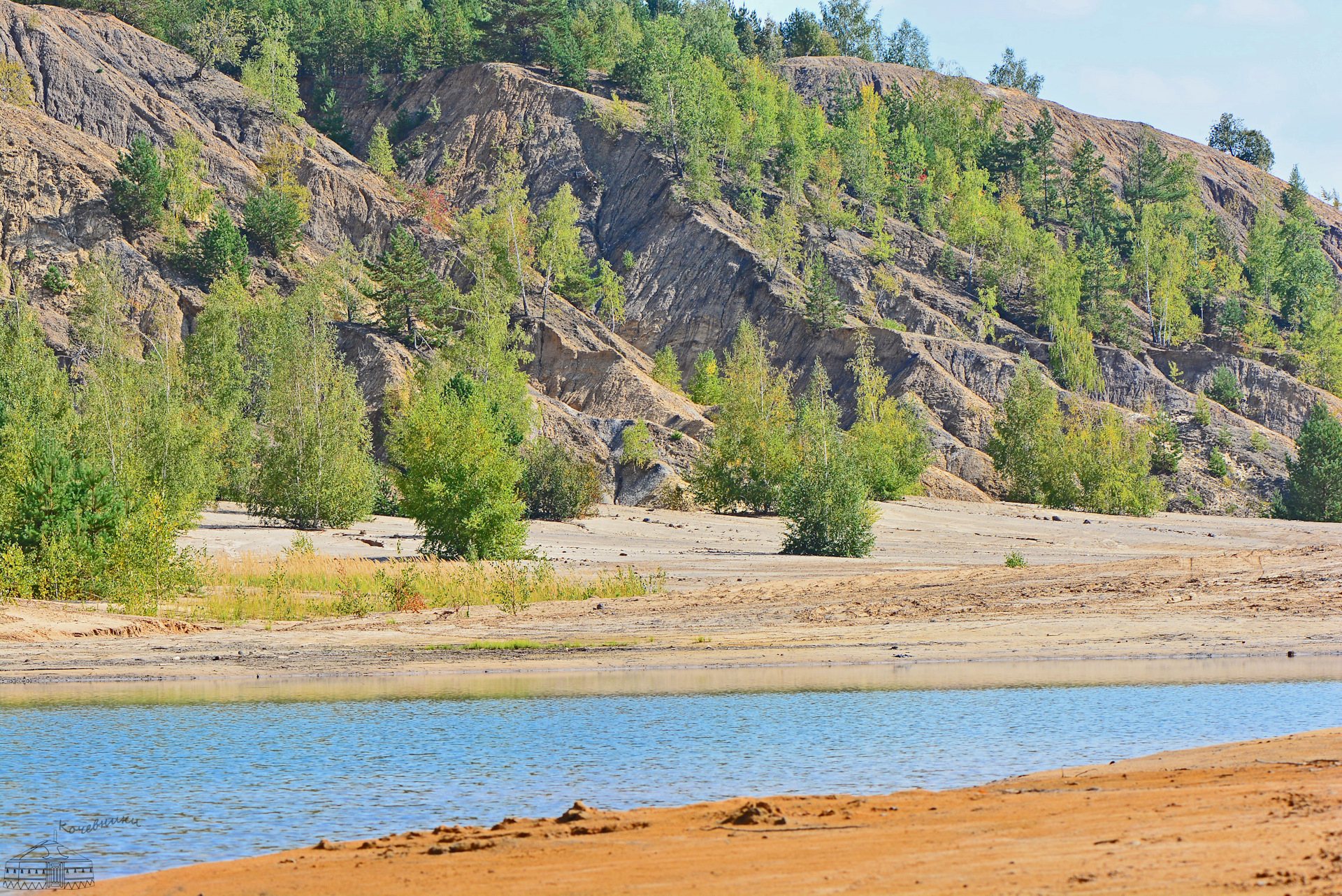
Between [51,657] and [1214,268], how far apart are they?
382 ft

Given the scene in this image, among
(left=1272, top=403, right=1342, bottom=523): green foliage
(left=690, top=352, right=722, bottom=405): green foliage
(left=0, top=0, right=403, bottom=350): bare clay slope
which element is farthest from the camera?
Result: (left=690, top=352, right=722, bottom=405): green foliage

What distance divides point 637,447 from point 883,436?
14418 mm

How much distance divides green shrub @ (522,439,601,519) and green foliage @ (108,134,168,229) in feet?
122

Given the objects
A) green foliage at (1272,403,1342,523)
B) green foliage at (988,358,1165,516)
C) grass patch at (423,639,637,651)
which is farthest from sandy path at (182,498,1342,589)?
green foliage at (1272,403,1342,523)

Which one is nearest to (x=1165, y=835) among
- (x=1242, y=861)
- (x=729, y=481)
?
(x=1242, y=861)

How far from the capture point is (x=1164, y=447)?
80.2 metres

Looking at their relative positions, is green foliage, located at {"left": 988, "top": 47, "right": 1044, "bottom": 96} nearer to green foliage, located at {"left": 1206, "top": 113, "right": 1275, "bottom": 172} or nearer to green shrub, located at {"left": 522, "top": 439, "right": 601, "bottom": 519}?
green foliage, located at {"left": 1206, "top": 113, "right": 1275, "bottom": 172}

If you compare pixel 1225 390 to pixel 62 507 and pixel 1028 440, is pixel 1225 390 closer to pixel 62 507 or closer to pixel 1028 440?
pixel 1028 440

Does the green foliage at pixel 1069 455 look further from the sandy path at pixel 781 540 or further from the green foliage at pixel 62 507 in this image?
the green foliage at pixel 62 507

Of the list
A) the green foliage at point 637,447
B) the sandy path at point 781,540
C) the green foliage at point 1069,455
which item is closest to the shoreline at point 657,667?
the sandy path at point 781,540

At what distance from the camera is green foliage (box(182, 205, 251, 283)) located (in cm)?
6869

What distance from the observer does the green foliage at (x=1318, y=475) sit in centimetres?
7056

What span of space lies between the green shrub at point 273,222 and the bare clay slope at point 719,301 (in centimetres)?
1734

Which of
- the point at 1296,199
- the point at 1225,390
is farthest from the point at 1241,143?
the point at 1225,390
